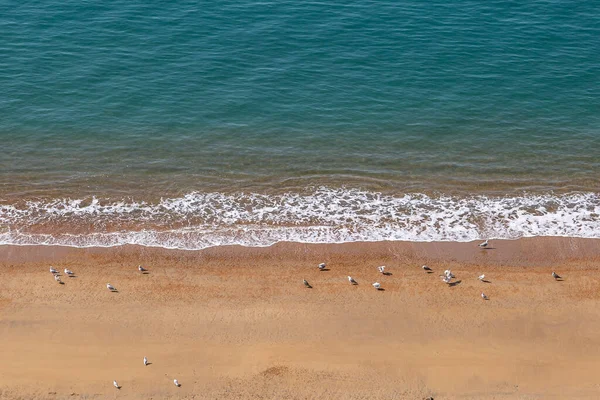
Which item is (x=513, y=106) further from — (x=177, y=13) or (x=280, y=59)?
(x=177, y=13)

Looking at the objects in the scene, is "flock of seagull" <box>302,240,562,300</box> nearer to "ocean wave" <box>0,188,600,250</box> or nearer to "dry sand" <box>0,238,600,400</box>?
"dry sand" <box>0,238,600,400</box>

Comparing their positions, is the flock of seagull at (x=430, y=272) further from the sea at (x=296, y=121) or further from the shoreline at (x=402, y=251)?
the sea at (x=296, y=121)

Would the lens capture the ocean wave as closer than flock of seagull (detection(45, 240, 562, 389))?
No

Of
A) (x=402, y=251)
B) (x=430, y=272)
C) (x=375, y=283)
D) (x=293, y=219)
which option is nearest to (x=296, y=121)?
(x=293, y=219)

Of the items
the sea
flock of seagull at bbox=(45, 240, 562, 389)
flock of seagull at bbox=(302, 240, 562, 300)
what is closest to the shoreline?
the sea

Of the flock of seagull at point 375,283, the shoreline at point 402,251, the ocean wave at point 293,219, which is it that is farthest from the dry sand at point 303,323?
the ocean wave at point 293,219

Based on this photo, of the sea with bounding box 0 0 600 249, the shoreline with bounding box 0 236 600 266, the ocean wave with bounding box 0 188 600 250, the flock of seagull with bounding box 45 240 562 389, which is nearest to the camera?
the flock of seagull with bounding box 45 240 562 389
